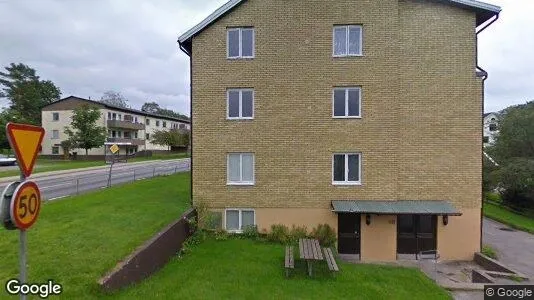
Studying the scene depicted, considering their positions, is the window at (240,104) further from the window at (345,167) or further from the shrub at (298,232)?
the shrub at (298,232)

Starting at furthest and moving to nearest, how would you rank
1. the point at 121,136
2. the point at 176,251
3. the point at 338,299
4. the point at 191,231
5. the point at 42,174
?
1. the point at 121,136
2. the point at 42,174
3. the point at 191,231
4. the point at 176,251
5. the point at 338,299

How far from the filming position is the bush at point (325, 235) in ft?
46.6

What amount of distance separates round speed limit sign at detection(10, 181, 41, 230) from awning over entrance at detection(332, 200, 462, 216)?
11.0 meters

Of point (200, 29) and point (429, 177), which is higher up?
point (200, 29)

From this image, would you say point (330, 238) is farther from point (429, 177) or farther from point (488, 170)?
point (488, 170)


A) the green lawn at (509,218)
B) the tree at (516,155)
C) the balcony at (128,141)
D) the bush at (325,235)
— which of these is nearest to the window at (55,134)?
the balcony at (128,141)

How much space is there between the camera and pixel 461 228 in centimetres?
1447

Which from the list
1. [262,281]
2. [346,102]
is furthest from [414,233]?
[262,281]

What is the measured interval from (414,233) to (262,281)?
834cm

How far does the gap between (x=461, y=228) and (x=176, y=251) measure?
11.4 meters

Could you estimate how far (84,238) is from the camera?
902 centimetres

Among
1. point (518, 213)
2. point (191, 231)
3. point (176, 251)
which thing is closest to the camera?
point (176, 251)

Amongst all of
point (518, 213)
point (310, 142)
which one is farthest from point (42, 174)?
point (518, 213)

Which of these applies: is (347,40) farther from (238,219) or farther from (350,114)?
(238,219)
